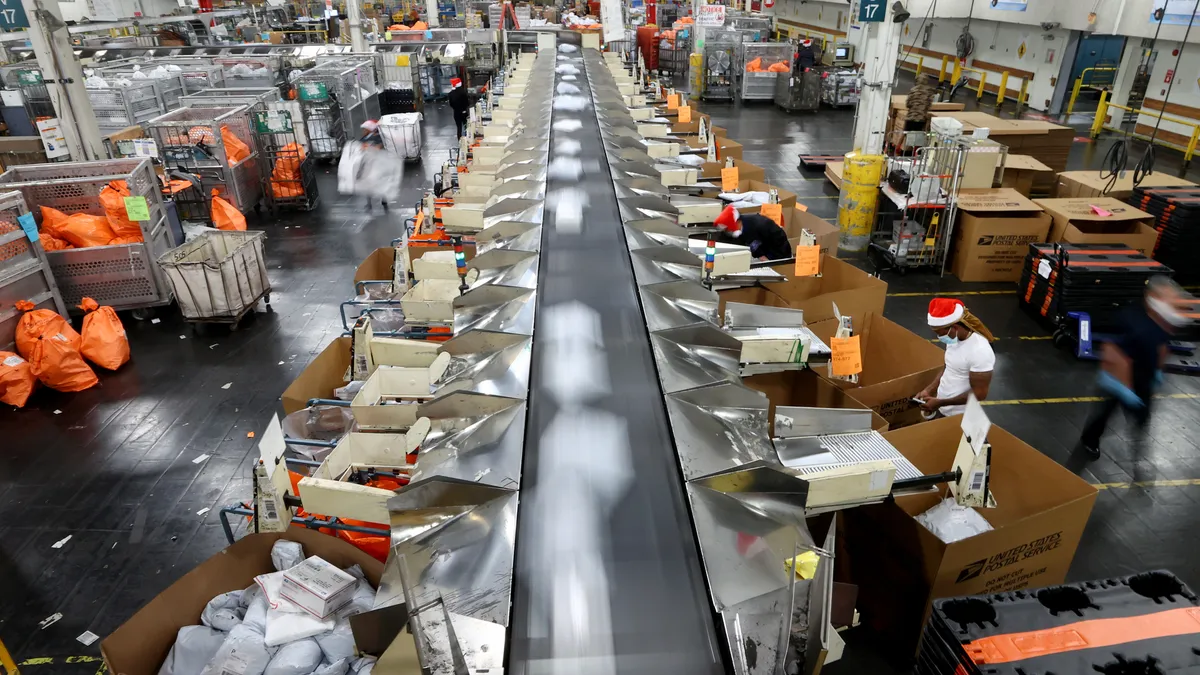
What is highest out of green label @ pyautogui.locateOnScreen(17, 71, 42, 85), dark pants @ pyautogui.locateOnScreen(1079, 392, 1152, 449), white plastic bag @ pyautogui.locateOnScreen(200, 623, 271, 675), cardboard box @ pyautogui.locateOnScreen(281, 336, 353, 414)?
green label @ pyautogui.locateOnScreen(17, 71, 42, 85)

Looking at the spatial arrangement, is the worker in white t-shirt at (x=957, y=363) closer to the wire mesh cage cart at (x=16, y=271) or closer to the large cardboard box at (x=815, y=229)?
the large cardboard box at (x=815, y=229)

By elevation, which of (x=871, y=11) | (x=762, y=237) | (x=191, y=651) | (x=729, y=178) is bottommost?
(x=191, y=651)

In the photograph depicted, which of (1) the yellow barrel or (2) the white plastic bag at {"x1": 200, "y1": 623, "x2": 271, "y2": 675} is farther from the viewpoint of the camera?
(1) the yellow barrel

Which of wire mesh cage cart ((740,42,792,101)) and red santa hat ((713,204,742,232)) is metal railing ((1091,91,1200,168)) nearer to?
wire mesh cage cart ((740,42,792,101))

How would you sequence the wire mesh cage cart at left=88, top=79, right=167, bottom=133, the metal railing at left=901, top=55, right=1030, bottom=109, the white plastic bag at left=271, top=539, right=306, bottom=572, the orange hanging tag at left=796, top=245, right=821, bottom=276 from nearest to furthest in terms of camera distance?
the white plastic bag at left=271, top=539, right=306, bottom=572 < the orange hanging tag at left=796, top=245, right=821, bottom=276 < the wire mesh cage cart at left=88, top=79, right=167, bottom=133 < the metal railing at left=901, top=55, right=1030, bottom=109

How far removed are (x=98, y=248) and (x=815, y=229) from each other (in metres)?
7.31

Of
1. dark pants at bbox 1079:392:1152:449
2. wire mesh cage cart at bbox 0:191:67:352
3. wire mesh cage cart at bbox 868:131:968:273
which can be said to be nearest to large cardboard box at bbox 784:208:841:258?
wire mesh cage cart at bbox 868:131:968:273

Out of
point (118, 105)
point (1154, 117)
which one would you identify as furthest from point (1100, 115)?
point (118, 105)

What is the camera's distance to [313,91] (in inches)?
471

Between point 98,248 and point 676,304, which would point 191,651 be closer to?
point 676,304

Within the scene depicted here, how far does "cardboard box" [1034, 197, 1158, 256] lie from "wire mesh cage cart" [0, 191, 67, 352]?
1068cm

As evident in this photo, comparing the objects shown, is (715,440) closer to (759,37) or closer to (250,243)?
(250,243)

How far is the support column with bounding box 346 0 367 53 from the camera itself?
14.7 meters

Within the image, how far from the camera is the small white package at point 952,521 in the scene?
10.8 ft
